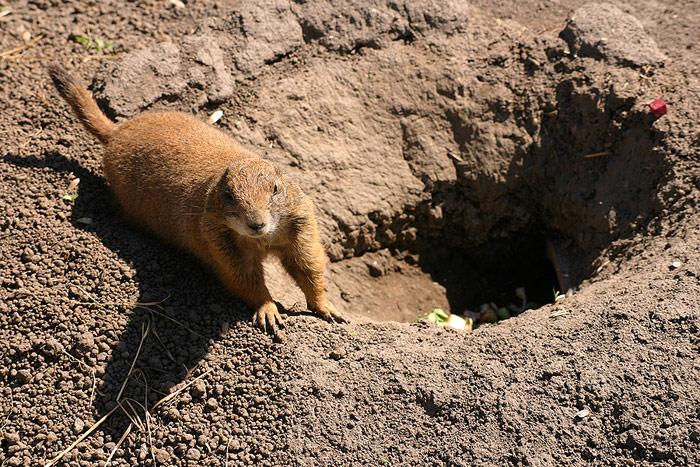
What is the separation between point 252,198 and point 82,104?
2.25 m

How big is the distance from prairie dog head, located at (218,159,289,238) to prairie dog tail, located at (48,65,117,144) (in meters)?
1.74

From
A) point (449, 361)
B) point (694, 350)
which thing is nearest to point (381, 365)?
point (449, 361)

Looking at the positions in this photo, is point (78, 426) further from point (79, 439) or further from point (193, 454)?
point (193, 454)

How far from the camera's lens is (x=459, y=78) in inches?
256

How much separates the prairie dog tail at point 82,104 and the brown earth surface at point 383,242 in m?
0.35

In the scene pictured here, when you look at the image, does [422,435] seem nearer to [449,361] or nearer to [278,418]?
[449,361]

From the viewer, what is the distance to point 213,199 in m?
4.43

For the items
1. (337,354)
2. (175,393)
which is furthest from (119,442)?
(337,354)

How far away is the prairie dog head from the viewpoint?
4.04 m

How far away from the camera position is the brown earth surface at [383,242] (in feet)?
12.9

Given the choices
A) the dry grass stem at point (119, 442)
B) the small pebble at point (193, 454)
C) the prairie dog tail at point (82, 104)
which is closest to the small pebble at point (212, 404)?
the small pebble at point (193, 454)

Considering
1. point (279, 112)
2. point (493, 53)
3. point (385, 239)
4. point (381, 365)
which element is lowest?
point (385, 239)

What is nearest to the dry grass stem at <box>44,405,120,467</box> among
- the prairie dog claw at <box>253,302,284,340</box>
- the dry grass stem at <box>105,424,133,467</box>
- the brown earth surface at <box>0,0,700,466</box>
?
the brown earth surface at <box>0,0,700,466</box>

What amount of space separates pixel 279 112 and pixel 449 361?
10.2 ft
